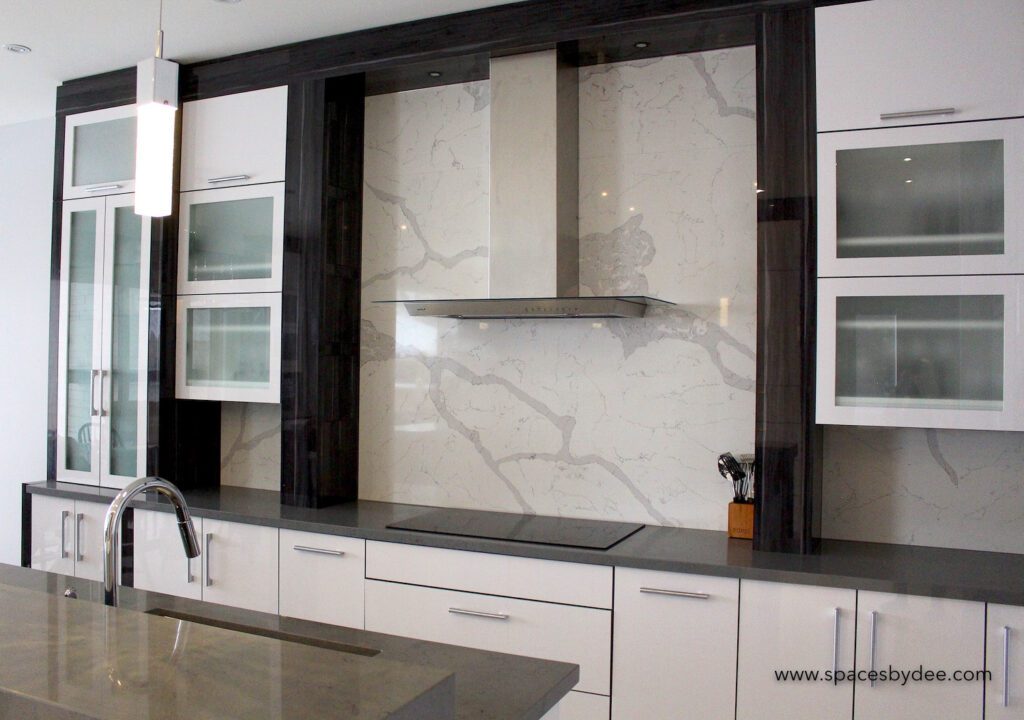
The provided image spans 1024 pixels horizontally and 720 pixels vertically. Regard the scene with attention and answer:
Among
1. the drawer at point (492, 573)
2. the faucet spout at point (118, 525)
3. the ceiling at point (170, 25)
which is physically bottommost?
the drawer at point (492, 573)

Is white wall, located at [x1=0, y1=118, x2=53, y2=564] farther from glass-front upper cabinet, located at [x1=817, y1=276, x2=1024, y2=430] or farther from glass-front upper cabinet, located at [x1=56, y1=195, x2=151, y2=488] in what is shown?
glass-front upper cabinet, located at [x1=817, y1=276, x2=1024, y2=430]

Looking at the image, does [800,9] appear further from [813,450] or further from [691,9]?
[813,450]

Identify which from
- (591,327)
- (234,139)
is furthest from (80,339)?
(591,327)

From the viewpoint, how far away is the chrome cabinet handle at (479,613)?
2.69m

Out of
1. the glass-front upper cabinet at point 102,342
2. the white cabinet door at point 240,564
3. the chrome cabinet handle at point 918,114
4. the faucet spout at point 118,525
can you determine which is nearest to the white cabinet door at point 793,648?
the chrome cabinet handle at point 918,114

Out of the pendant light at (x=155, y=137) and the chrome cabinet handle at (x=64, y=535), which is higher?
the pendant light at (x=155, y=137)

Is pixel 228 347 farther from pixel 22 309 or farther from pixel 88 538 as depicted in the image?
pixel 22 309

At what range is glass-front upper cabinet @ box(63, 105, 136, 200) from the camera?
12.3 ft

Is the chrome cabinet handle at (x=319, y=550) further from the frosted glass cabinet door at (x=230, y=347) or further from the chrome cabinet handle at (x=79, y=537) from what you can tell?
the chrome cabinet handle at (x=79, y=537)

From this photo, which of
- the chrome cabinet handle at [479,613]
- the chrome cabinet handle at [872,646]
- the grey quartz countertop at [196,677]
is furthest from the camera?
the chrome cabinet handle at [479,613]

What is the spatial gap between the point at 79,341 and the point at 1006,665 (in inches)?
148

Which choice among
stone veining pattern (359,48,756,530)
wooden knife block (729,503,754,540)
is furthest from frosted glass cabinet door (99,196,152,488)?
wooden knife block (729,503,754,540)

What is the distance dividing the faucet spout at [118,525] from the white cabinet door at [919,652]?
1.76m

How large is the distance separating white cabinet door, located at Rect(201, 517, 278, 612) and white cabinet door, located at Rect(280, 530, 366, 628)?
61 mm
